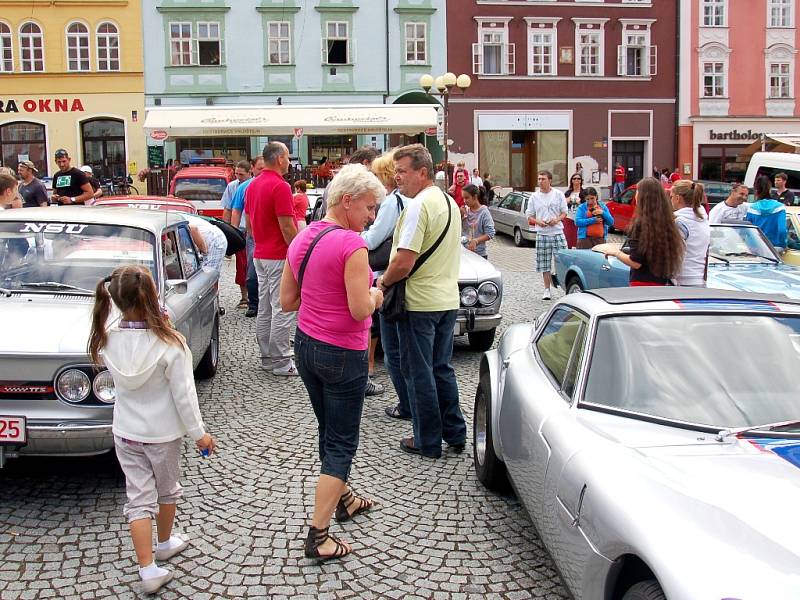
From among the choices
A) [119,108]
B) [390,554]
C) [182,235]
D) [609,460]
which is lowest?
[390,554]

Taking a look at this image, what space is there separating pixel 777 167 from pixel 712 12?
61.2 feet

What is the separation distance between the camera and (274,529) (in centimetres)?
431

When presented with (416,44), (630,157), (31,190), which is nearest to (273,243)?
(31,190)

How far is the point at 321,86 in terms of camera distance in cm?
3309

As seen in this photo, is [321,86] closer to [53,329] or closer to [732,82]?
[732,82]

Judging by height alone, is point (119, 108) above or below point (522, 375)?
above

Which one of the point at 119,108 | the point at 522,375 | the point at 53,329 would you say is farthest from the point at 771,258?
the point at 119,108

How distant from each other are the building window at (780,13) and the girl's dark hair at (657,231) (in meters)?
34.8

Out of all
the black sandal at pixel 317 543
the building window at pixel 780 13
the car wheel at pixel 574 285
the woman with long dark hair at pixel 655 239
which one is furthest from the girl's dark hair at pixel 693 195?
the building window at pixel 780 13

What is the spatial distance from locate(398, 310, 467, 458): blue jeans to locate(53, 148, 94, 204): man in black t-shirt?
6.88m

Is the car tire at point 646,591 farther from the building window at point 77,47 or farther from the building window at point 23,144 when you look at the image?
the building window at point 77,47

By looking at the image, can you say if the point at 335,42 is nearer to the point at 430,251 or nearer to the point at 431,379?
the point at 430,251

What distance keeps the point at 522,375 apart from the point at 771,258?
238 inches

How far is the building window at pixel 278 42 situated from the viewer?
32.8 meters
